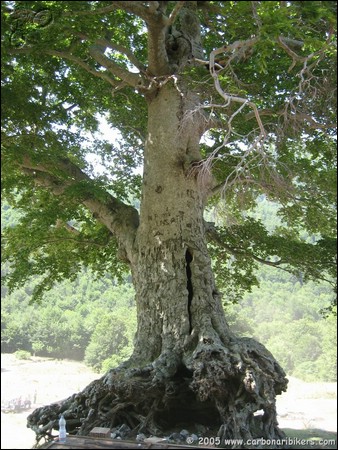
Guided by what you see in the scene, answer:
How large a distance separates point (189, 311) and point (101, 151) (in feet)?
17.2

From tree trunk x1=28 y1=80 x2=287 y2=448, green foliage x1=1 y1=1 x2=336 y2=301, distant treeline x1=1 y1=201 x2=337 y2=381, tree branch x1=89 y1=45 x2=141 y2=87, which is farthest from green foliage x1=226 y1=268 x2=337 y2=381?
tree branch x1=89 y1=45 x2=141 y2=87

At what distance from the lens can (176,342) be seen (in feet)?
16.2

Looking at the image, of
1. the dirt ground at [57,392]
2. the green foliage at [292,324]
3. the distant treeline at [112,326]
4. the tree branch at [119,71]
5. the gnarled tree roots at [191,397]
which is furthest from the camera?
the green foliage at [292,324]

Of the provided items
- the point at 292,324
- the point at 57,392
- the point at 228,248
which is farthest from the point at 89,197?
the point at 292,324

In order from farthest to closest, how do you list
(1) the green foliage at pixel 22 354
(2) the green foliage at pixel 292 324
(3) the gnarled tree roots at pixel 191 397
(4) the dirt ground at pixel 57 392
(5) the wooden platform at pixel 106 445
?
(2) the green foliage at pixel 292 324
(1) the green foliage at pixel 22 354
(4) the dirt ground at pixel 57 392
(3) the gnarled tree roots at pixel 191 397
(5) the wooden platform at pixel 106 445

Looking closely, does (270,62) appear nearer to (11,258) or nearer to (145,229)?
(145,229)

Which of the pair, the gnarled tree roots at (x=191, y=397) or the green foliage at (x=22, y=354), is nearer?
the gnarled tree roots at (x=191, y=397)

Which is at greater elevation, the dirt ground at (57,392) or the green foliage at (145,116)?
the green foliage at (145,116)

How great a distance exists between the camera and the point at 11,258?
7812mm

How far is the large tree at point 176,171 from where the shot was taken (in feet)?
14.9

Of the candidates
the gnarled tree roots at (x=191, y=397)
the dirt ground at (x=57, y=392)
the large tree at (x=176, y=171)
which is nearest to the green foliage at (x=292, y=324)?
the dirt ground at (x=57, y=392)

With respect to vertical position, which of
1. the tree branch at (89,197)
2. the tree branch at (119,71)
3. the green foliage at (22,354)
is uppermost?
the tree branch at (119,71)

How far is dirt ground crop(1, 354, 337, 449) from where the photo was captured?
578 inches

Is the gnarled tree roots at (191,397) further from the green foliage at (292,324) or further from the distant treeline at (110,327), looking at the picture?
the green foliage at (292,324)
